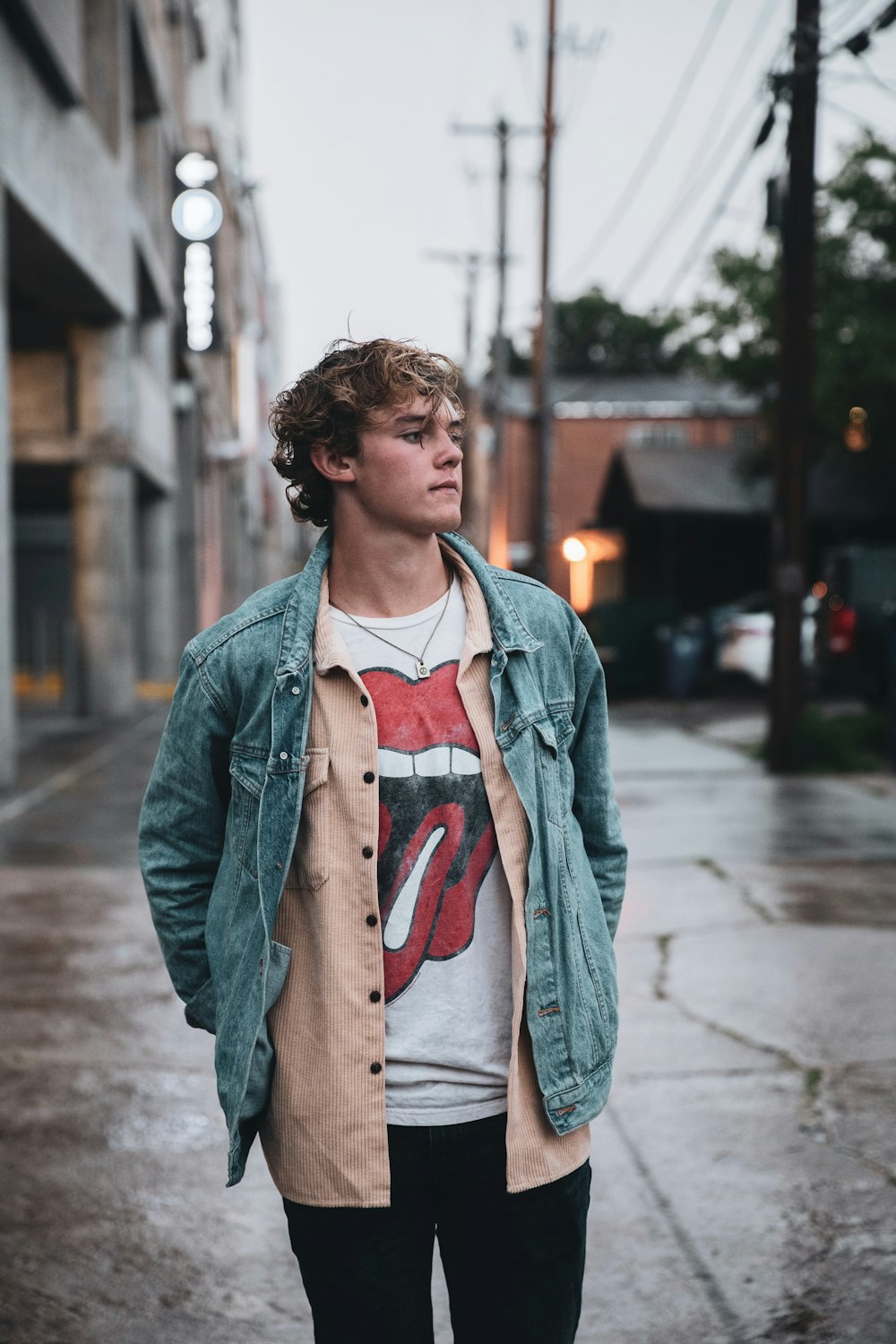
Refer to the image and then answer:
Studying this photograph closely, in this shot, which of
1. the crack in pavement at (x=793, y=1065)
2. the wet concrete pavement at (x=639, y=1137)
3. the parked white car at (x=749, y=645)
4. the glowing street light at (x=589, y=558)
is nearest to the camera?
the wet concrete pavement at (x=639, y=1137)

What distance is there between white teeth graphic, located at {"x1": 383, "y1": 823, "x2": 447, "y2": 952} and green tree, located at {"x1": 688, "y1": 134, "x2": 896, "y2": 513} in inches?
1028

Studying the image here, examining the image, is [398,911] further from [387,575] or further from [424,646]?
[387,575]

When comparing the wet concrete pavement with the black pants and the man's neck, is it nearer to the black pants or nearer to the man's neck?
the black pants

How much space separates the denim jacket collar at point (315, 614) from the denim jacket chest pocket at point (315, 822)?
0.51 feet

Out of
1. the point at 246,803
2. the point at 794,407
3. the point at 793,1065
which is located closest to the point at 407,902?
the point at 246,803

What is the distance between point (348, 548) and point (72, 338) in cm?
1898

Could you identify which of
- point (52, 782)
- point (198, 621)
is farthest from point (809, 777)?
point (198, 621)

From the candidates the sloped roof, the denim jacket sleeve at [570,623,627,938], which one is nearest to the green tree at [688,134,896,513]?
the sloped roof

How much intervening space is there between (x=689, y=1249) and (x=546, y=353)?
83.4 feet

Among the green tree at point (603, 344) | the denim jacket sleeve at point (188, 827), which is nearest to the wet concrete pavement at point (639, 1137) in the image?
the denim jacket sleeve at point (188, 827)

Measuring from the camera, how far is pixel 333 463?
2408mm

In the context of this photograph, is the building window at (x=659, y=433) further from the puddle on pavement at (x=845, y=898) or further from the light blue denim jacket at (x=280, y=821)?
the light blue denim jacket at (x=280, y=821)

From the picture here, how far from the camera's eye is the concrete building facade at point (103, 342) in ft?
44.7

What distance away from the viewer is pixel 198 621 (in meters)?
32.4
